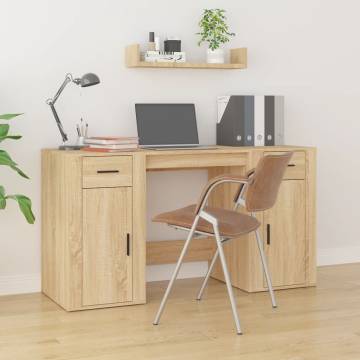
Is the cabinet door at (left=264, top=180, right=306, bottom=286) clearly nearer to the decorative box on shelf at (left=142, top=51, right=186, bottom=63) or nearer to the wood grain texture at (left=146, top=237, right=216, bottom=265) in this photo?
the wood grain texture at (left=146, top=237, right=216, bottom=265)

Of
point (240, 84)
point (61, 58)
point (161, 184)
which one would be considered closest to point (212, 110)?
point (240, 84)

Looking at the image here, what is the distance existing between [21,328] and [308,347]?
4.54 feet

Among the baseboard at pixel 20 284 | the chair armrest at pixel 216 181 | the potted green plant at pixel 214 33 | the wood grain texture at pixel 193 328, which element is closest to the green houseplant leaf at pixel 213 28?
the potted green plant at pixel 214 33

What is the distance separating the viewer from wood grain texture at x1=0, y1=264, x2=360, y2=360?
11.6 feet

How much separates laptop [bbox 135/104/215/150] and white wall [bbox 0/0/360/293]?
9cm

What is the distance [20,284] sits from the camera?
183 inches

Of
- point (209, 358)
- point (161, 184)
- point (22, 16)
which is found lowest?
point (209, 358)

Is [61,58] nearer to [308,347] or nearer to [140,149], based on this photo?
[140,149]

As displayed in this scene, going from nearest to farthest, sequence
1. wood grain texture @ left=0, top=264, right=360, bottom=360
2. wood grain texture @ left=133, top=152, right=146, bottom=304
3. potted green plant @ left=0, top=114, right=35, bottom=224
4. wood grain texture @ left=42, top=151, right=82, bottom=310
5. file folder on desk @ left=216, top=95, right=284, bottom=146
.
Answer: wood grain texture @ left=0, top=264, right=360, bottom=360 < potted green plant @ left=0, top=114, right=35, bottom=224 < wood grain texture @ left=42, top=151, right=82, bottom=310 < wood grain texture @ left=133, top=152, right=146, bottom=304 < file folder on desk @ left=216, top=95, right=284, bottom=146

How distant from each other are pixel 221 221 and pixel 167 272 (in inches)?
42.8

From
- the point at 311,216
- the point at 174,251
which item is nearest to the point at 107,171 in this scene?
the point at 174,251

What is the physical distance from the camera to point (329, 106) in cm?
543

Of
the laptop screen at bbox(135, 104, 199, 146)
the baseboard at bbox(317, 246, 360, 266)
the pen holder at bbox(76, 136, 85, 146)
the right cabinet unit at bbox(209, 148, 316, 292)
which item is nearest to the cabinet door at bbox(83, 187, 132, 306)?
the pen holder at bbox(76, 136, 85, 146)

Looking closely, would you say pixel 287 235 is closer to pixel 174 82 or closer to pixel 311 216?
pixel 311 216
